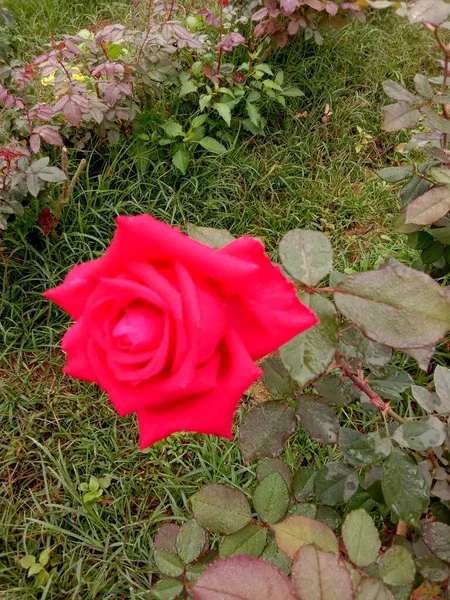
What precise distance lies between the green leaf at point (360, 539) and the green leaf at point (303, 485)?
0.94ft

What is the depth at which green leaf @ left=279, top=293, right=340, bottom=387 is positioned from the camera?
57 centimetres

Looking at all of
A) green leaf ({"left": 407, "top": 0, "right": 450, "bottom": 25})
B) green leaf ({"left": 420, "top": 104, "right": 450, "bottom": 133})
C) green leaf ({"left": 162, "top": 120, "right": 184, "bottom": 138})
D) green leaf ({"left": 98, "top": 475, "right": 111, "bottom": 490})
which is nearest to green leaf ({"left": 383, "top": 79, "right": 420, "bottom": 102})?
green leaf ({"left": 420, "top": 104, "right": 450, "bottom": 133})

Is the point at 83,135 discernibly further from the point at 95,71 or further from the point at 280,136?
the point at 280,136

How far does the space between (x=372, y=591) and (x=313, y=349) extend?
291 mm

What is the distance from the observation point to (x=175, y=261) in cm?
52

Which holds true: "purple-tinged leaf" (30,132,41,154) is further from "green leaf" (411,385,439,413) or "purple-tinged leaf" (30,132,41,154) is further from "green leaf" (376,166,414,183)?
"green leaf" (411,385,439,413)

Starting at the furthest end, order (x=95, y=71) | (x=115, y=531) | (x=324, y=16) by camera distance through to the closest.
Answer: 1. (x=324, y=16)
2. (x=95, y=71)
3. (x=115, y=531)

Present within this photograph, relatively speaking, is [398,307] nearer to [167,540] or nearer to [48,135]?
[167,540]

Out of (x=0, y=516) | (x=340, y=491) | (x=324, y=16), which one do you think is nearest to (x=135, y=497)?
(x=0, y=516)

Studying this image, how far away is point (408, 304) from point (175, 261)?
0.86ft

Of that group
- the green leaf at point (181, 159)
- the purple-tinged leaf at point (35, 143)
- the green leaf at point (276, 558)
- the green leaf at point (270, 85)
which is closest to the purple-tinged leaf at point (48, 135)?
the purple-tinged leaf at point (35, 143)

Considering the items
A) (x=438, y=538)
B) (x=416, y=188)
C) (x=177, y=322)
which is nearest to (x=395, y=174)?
(x=416, y=188)

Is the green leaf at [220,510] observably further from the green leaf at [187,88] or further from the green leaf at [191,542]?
the green leaf at [187,88]

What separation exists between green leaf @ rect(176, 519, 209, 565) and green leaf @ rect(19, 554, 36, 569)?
78cm
